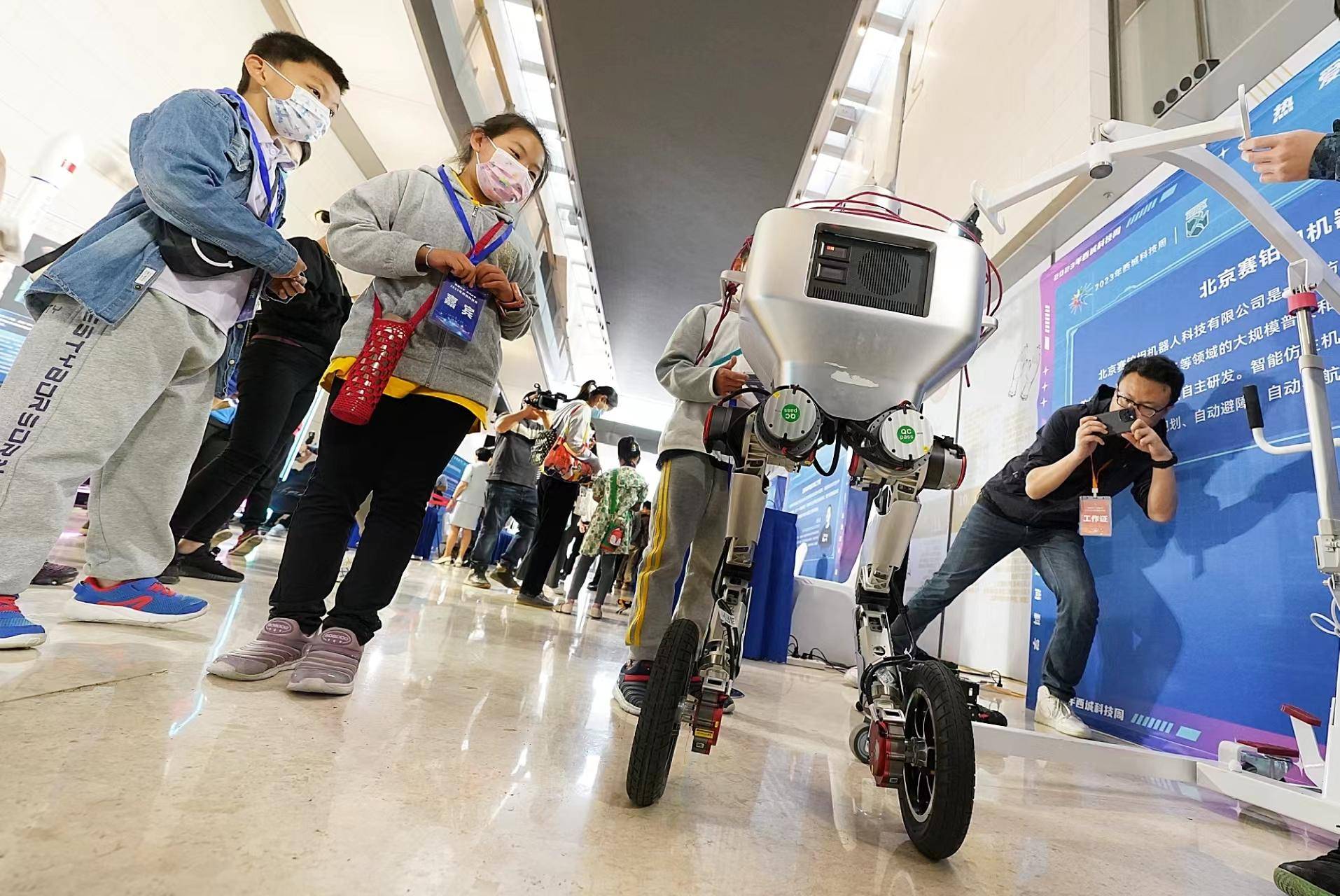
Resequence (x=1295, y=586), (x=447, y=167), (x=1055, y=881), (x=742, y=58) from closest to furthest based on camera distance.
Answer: (x=1055, y=881), (x=447, y=167), (x=1295, y=586), (x=742, y=58)

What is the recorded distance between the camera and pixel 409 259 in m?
1.46

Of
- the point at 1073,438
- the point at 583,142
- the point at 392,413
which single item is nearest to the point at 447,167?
the point at 392,413

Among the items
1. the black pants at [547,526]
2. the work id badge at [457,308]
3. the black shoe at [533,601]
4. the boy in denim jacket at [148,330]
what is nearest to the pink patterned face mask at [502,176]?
the work id badge at [457,308]

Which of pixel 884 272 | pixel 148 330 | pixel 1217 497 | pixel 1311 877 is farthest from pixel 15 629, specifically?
pixel 1217 497

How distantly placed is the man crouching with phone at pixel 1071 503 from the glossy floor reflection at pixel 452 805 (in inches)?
30.2

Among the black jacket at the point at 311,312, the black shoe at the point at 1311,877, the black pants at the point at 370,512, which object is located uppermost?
the black jacket at the point at 311,312

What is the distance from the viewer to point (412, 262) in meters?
1.46

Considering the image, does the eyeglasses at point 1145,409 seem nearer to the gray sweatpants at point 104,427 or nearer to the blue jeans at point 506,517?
the gray sweatpants at point 104,427

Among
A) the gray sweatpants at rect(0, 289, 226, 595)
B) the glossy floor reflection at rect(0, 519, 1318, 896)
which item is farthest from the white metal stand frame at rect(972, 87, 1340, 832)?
the gray sweatpants at rect(0, 289, 226, 595)

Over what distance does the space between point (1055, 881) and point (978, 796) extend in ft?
1.71

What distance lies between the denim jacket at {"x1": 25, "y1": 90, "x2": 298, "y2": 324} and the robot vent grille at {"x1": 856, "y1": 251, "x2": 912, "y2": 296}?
1278 mm

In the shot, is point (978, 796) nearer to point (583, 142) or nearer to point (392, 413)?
point (392, 413)

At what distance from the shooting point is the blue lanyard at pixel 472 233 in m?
1.62

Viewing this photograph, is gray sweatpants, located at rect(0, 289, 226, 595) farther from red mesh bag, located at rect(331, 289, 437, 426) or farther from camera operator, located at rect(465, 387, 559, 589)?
camera operator, located at rect(465, 387, 559, 589)
